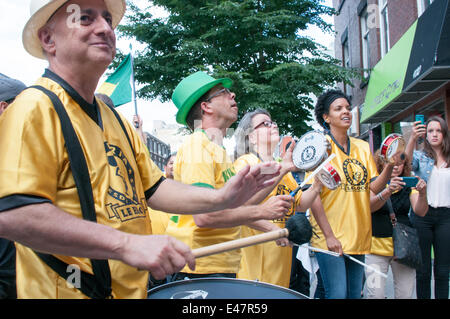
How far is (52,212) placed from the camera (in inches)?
47.3

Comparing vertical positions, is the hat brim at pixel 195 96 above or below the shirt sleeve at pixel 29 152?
above

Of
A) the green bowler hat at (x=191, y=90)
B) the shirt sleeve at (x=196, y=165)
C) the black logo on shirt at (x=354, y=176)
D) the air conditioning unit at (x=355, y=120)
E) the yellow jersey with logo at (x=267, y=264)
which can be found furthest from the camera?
the air conditioning unit at (x=355, y=120)

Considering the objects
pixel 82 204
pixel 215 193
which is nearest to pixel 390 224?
pixel 215 193

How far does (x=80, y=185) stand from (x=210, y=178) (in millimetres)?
1112

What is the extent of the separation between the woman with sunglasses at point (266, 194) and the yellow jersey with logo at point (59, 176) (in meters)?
1.34

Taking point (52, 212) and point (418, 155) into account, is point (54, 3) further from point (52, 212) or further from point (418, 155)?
point (418, 155)

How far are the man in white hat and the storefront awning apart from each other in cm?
661

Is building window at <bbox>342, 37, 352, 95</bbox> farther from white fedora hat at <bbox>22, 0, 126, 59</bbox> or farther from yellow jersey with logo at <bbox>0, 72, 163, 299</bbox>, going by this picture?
yellow jersey with logo at <bbox>0, 72, 163, 299</bbox>

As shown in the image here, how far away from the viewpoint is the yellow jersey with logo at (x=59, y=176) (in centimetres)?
122

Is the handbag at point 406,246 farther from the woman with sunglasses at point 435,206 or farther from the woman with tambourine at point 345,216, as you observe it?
the woman with tambourine at point 345,216

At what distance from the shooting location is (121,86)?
20.6 feet

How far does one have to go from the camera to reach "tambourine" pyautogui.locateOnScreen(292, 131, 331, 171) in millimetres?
→ 3086

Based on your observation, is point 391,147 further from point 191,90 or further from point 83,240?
point 83,240

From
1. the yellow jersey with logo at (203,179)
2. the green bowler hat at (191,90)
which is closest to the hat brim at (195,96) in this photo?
the green bowler hat at (191,90)
